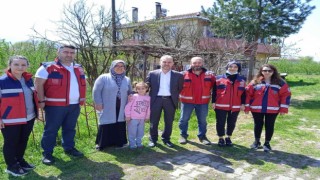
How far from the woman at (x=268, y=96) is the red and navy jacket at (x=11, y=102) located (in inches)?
147

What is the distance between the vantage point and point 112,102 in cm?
474

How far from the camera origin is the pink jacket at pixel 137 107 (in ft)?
16.1

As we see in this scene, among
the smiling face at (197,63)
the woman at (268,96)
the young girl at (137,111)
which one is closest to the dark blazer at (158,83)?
the young girl at (137,111)

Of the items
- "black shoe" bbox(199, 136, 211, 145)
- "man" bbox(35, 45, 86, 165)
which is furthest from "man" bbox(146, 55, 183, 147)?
"man" bbox(35, 45, 86, 165)

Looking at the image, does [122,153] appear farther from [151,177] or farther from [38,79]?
[38,79]

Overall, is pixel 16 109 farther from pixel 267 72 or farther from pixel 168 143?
pixel 267 72

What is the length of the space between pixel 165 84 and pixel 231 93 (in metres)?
1.20

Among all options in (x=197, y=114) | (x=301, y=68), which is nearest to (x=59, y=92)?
(x=197, y=114)

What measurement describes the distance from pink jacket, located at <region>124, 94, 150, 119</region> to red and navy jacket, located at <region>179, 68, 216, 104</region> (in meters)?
0.85

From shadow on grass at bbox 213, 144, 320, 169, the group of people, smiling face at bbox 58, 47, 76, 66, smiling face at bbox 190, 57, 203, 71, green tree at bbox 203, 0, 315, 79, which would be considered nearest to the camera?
the group of people

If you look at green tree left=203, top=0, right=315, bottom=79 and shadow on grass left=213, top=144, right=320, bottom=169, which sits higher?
green tree left=203, top=0, right=315, bottom=79

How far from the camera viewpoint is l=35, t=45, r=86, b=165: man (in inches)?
161

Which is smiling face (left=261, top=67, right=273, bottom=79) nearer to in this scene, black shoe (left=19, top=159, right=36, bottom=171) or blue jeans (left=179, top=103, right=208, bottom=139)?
blue jeans (left=179, top=103, right=208, bottom=139)

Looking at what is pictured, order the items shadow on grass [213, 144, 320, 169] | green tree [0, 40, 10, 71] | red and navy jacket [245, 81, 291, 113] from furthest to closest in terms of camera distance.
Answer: green tree [0, 40, 10, 71]
red and navy jacket [245, 81, 291, 113]
shadow on grass [213, 144, 320, 169]
